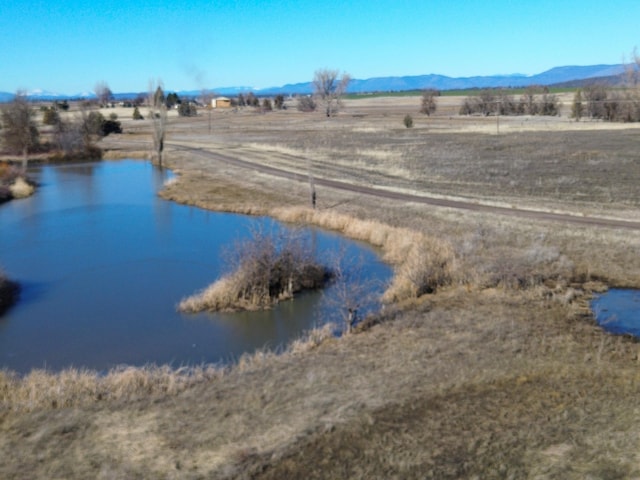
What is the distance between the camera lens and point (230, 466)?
823cm

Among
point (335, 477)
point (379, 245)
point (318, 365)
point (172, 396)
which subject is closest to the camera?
point (335, 477)

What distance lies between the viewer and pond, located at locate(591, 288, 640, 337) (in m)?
13.9

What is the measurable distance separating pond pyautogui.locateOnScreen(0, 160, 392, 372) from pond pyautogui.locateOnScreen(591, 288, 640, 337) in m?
5.60

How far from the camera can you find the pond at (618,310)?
45.6ft

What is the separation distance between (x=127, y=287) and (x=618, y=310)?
13.1 m

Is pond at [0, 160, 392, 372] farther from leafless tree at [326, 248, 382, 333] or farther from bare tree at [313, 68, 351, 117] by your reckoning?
bare tree at [313, 68, 351, 117]

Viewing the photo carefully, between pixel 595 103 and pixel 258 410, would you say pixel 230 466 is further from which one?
pixel 595 103

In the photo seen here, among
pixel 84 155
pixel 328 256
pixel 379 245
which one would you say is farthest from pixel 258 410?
pixel 84 155

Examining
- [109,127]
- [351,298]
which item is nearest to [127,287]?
[351,298]

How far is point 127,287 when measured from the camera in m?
18.6

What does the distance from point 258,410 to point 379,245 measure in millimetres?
13068

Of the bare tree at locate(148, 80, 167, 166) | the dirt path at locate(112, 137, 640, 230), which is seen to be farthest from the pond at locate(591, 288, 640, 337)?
the bare tree at locate(148, 80, 167, 166)

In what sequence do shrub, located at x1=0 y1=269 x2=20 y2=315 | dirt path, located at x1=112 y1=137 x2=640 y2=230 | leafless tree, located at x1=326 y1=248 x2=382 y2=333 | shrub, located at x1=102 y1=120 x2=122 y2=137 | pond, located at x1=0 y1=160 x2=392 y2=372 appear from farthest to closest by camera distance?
shrub, located at x1=102 y1=120 x2=122 y2=137 < dirt path, located at x1=112 y1=137 x2=640 y2=230 < shrub, located at x1=0 y1=269 x2=20 y2=315 < pond, located at x1=0 y1=160 x2=392 y2=372 < leafless tree, located at x1=326 y1=248 x2=382 y2=333

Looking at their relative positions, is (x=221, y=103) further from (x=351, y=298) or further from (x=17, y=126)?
(x=351, y=298)
